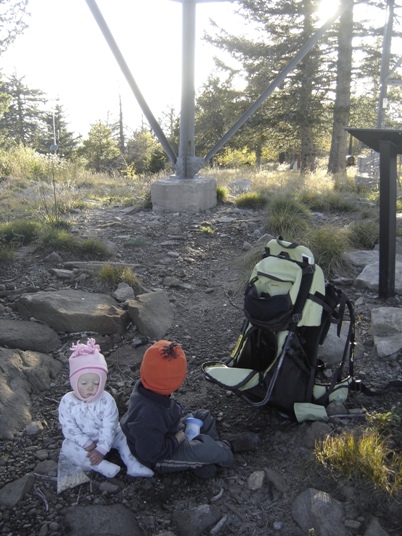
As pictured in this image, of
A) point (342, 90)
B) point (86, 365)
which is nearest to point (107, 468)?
point (86, 365)

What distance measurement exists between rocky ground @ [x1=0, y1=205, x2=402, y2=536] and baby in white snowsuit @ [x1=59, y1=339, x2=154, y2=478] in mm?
84

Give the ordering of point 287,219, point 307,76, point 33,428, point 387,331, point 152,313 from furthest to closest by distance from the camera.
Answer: point 307,76, point 287,219, point 152,313, point 387,331, point 33,428

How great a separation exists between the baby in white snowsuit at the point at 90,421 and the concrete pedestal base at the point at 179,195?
5.04 m

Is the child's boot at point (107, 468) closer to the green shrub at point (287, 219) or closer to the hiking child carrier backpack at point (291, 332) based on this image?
the hiking child carrier backpack at point (291, 332)

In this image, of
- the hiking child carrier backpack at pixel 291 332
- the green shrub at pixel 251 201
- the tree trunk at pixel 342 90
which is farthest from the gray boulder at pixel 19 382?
the tree trunk at pixel 342 90

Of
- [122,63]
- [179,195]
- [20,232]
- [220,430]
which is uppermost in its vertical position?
[122,63]

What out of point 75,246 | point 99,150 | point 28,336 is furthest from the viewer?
point 99,150

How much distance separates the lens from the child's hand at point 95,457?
2730 mm

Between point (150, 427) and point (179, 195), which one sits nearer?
point (150, 427)

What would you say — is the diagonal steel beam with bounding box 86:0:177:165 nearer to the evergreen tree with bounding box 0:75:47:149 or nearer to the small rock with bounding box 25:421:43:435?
the small rock with bounding box 25:421:43:435

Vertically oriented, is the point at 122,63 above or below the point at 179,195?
above

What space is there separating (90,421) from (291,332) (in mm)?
1272

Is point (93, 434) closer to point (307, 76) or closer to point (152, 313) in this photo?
point (152, 313)

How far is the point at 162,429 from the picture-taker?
2.71 metres
